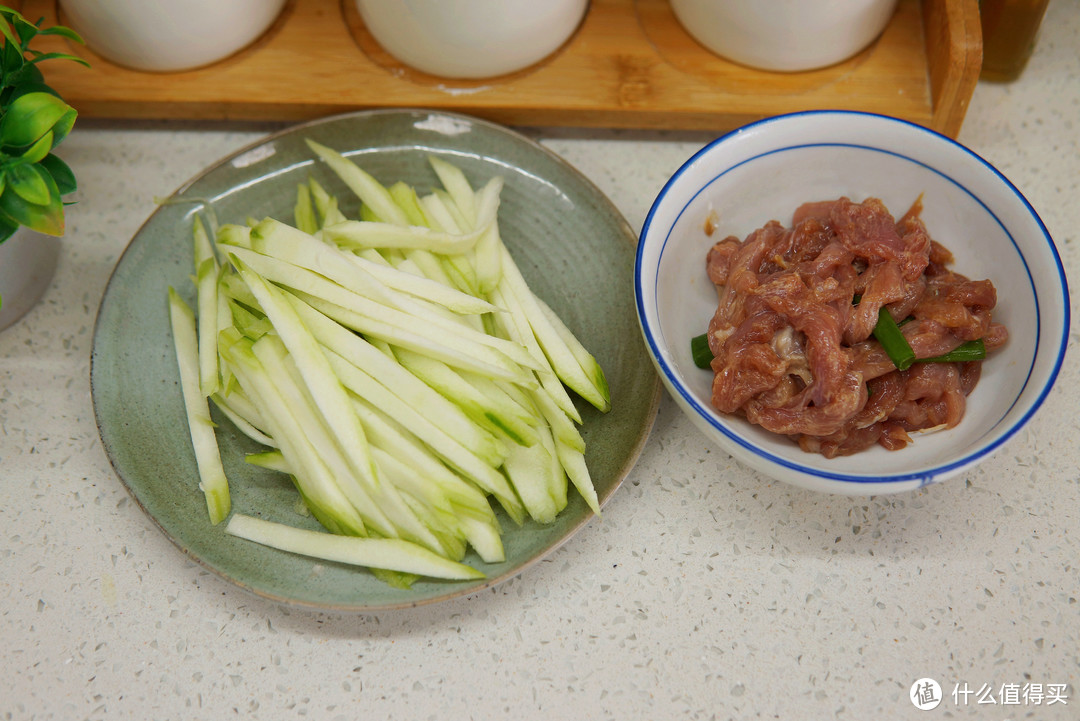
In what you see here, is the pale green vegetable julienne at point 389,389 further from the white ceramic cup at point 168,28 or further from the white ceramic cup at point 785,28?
the white ceramic cup at point 785,28

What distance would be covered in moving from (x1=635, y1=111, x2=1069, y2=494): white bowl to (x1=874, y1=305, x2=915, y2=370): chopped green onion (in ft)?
0.42

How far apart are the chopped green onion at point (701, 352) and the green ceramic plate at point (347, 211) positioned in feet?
0.25

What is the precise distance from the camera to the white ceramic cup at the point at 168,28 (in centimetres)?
153

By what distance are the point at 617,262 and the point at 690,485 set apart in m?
0.39

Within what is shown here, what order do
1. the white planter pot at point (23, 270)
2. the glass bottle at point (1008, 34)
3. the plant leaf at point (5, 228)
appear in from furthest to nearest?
the glass bottle at point (1008, 34) < the white planter pot at point (23, 270) < the plant leaf at point (5, 228)

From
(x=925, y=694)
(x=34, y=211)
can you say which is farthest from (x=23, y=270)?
(x=925, y=694)

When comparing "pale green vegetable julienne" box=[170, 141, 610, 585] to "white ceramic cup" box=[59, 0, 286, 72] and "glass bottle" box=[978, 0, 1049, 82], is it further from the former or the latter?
"glass bottle" box=[978, 0, 1049, 82]

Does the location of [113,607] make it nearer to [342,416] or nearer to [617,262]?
[342,416]

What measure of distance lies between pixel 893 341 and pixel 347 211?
0.95 meters

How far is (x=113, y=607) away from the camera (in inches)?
53.0

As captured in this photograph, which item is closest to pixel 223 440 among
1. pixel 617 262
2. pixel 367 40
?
pixel 617 262

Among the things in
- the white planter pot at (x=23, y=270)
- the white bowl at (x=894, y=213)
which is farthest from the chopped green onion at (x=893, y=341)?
the white planter pot at (x=23, y=270)

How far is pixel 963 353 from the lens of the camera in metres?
1.27

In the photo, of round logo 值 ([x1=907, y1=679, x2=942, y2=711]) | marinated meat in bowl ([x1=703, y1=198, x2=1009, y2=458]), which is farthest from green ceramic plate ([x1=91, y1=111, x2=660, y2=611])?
round logo 值 ([x1=907, y1=679, x2=942, y2=711])
